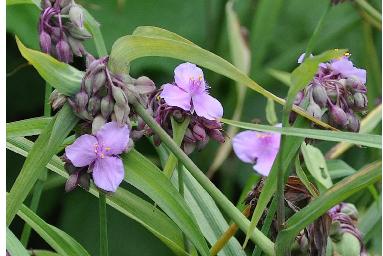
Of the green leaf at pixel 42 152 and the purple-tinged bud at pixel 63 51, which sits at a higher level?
the purple-tinged bud at pixel 63 51

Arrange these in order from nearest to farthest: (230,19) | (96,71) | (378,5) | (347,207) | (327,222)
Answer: (96,71) < (327,222) < (347,207) < (230,19) < (378,5)

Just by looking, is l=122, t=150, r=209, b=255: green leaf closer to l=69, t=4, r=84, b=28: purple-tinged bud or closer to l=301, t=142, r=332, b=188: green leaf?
l=69, t=4, r=84, b=28: purple-tinged bud

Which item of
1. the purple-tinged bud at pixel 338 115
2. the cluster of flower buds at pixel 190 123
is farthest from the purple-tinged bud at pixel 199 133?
the purple-tinged bud at pixel 338 115

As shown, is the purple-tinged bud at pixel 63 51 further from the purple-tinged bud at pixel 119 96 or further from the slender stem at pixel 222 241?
the slender stem at pixel 222 241

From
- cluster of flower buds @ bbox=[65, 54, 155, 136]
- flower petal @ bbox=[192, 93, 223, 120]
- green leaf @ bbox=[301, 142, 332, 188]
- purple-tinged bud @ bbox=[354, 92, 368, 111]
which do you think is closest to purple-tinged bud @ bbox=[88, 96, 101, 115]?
cluster of flower buds @ bbox=[65, 54, 155, 136]

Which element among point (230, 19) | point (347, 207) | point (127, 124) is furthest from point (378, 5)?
point (127, 124)

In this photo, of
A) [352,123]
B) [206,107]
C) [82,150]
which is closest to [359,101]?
[352,123]

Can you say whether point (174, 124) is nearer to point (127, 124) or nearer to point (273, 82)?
point (127, 124)
